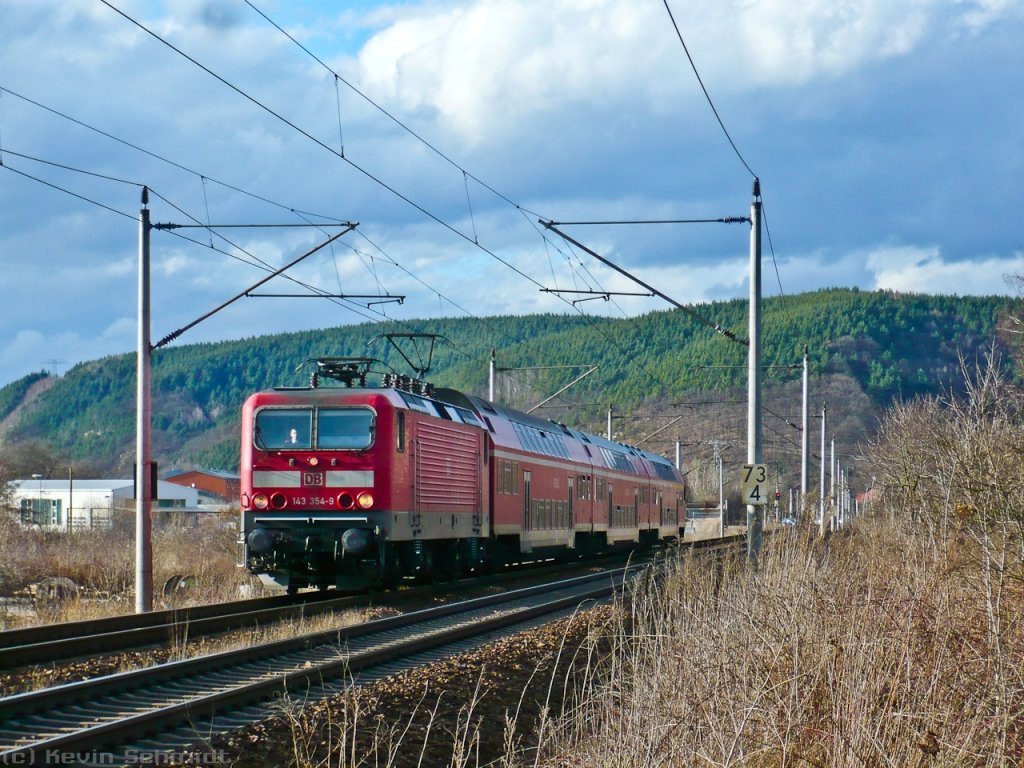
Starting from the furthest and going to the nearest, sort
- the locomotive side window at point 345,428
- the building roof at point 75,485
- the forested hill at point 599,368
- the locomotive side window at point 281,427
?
the forested hill at point 599,368 → the building roof at point 75,485 → the locomotive side window at point 281,427 → the locomotive side window at point 345,428

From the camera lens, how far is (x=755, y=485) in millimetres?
21484

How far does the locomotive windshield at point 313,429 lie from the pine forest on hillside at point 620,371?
8298 cm

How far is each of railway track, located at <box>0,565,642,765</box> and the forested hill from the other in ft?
299

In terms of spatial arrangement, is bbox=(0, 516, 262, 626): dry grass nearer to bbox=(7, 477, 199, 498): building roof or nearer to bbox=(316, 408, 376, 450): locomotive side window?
bbox=(316, 408, 376, 450): locomotive side window

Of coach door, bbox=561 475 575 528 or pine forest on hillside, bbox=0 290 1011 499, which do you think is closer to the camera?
coach door, bbox=561 475 575 528

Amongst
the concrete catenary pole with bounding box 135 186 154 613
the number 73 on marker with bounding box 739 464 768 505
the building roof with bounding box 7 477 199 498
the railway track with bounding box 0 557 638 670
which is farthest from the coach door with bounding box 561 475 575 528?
the building roof with bounding box 7 477 199 498

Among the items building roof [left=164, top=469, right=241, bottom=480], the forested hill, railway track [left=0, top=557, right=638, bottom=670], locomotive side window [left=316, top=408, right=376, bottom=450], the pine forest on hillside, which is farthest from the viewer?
the forested hill

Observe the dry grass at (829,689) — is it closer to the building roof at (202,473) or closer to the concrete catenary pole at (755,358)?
the concrete catenary pole at (755,358)

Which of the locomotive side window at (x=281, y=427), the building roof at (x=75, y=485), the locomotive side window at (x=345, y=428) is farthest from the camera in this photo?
the building roof at (x=75, y=485)

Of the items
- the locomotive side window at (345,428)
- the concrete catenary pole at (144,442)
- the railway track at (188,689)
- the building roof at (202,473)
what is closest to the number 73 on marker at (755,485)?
the locomotive side window at (345,428)

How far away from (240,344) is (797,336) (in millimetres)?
75301

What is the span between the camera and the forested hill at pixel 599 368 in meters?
129

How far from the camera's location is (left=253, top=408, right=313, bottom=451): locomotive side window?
1994 cm

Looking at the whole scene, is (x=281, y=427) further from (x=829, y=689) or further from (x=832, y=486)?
(x=832, y=486)
